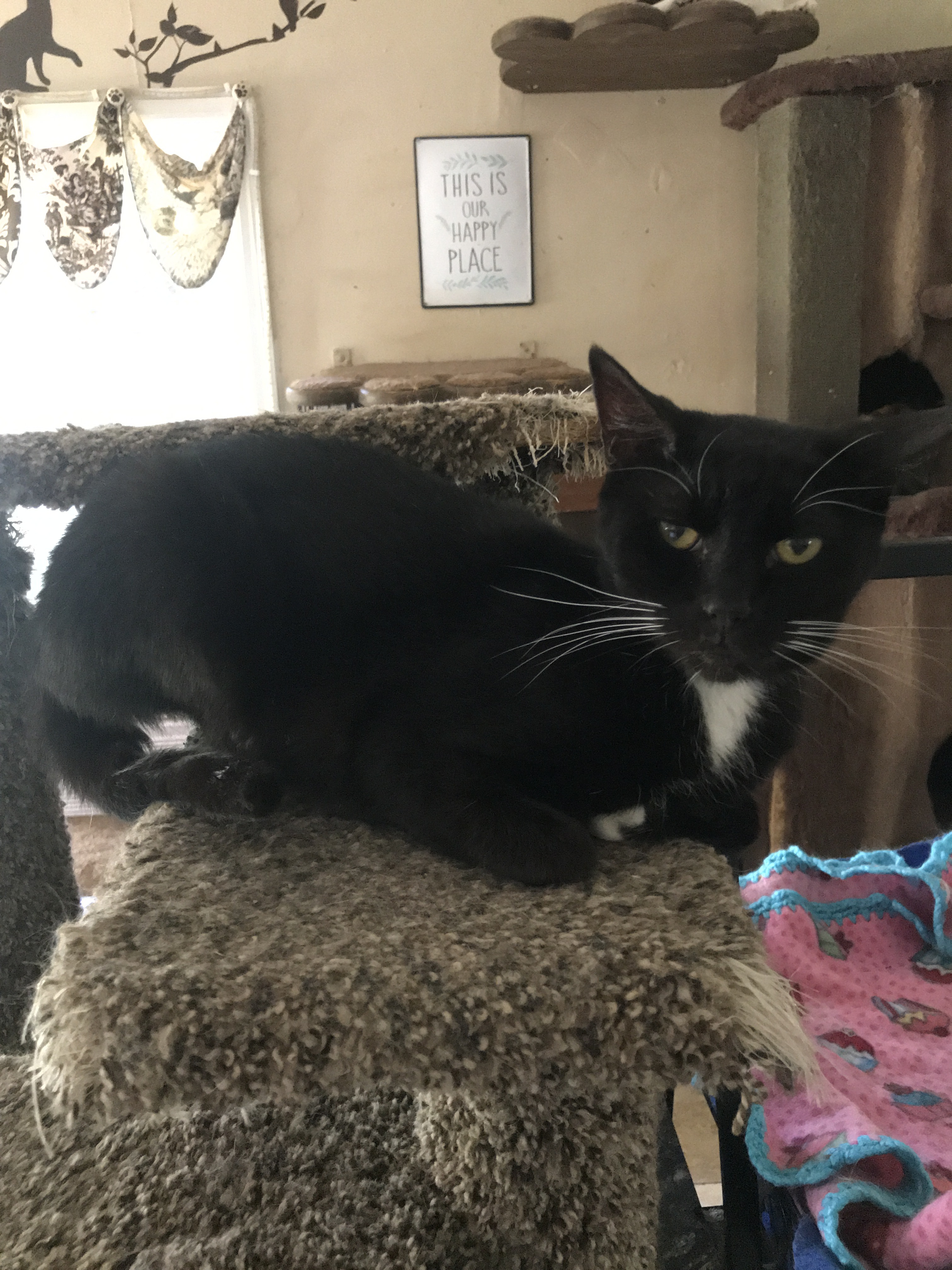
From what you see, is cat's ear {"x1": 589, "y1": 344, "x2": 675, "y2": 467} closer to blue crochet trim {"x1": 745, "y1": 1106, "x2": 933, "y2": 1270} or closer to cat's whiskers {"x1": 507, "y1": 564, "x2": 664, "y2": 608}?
cat's whiskers {"x1": 507, "y1": 564, "x2": 664, "y2": 608}

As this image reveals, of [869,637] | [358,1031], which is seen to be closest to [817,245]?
[869,637]

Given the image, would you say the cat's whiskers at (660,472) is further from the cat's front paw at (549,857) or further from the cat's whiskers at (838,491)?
the cat's front paw at (549,857)

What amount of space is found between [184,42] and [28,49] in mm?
342

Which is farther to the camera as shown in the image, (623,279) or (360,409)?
(623,279)

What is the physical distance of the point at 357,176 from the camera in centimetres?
208

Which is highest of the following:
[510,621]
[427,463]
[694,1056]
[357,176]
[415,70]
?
[415,70]

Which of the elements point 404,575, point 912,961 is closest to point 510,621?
point 404,575

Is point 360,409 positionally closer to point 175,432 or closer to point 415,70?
point 175,432

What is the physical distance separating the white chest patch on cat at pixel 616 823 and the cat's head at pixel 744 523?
142mm

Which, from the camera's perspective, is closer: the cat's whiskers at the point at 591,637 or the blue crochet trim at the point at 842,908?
the cat's whiskers at the point at 591,637

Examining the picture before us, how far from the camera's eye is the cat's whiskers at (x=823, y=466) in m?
0.76

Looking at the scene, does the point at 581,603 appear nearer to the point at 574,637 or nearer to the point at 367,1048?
the point at 574,637

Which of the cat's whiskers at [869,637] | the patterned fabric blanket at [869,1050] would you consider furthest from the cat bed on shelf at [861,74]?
the patterned fabric blanket at [869,1050]

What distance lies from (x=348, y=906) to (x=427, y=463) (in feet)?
1.78
